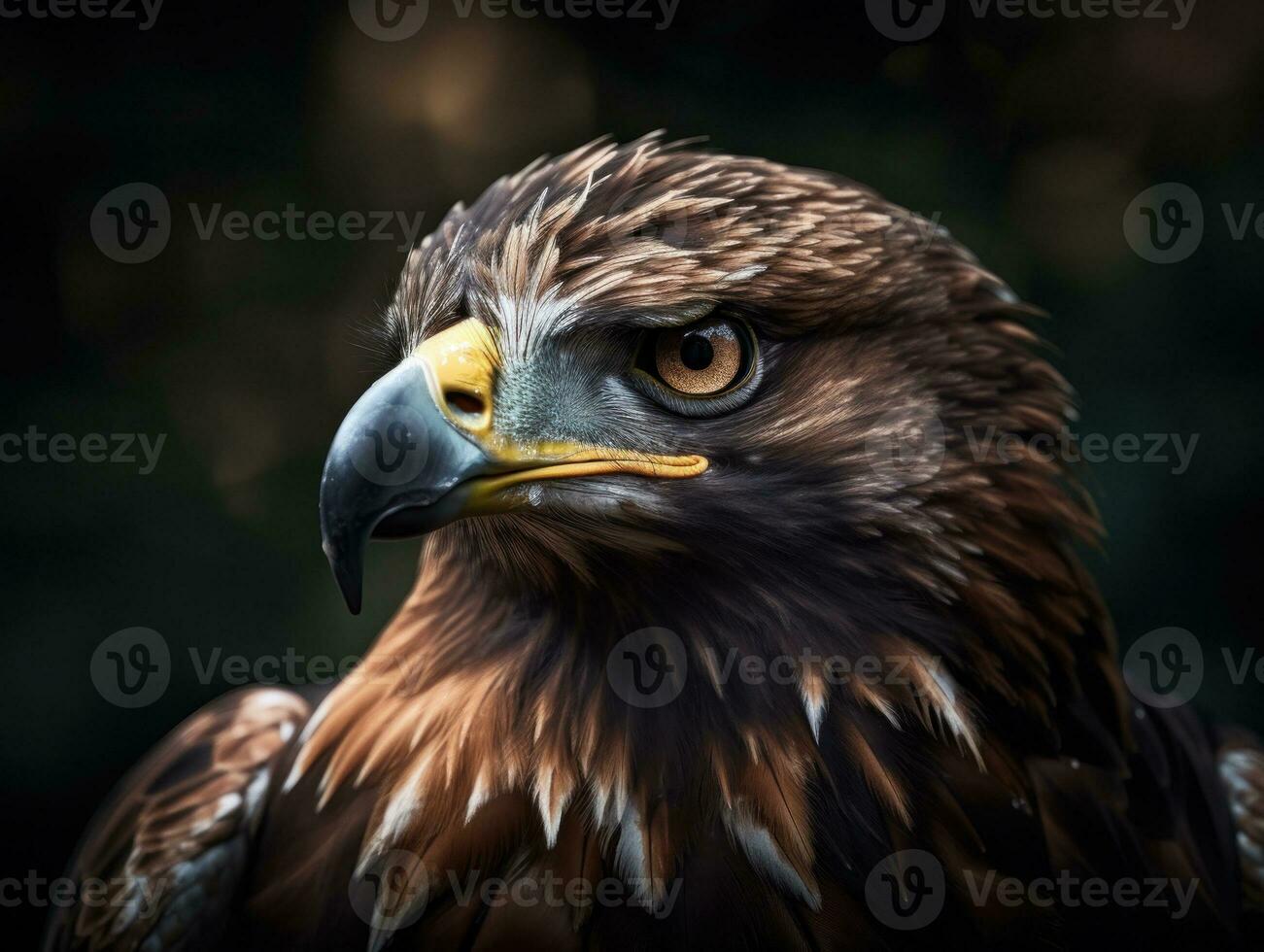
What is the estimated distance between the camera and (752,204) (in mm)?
1843

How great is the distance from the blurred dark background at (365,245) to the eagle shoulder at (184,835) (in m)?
1.25

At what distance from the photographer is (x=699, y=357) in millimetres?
1790

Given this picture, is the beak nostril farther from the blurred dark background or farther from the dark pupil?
the blurred dark background

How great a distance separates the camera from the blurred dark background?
11.6ft

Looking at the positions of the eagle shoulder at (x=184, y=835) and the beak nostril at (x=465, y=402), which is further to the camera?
the eagle shoulder at (x=184, y=835)

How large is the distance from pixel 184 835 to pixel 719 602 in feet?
3.97

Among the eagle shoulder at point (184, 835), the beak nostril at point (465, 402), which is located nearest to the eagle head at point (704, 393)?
the beak nostril at point (465, 402)

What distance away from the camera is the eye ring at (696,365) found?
1.79 metres

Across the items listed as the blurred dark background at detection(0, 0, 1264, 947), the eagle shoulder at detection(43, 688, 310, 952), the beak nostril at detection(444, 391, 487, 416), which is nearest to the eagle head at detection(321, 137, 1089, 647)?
the beak nostril at detection(444, 391, 487, 416)

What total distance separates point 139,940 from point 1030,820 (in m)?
1.70

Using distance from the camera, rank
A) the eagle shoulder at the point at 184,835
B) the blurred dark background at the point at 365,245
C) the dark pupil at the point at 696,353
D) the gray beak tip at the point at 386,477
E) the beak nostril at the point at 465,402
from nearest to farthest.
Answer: the gray beak tip at the point at 386,477 < the beak nostril at the point at 465,402 < the dark pupil at the point at 696,353 < the eagle shoulder at the point at 184,835 < the blurred dark background at the point at 365,245

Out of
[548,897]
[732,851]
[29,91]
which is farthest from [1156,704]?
[29,91]

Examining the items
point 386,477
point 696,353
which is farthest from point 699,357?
point 386,477

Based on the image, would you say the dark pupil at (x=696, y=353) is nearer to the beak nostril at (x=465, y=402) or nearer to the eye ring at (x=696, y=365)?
the eye ring at (x=696, y=365)
